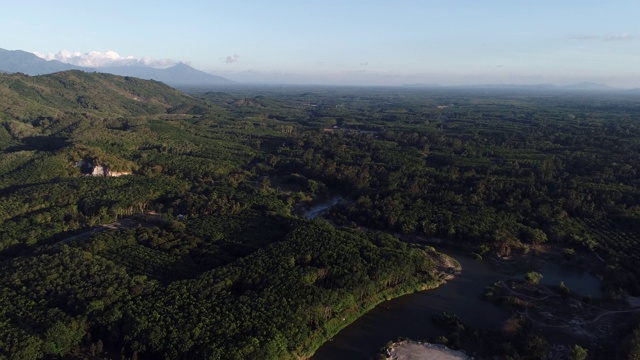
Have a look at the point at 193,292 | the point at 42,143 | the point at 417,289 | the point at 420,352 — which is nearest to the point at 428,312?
the point at 417,289

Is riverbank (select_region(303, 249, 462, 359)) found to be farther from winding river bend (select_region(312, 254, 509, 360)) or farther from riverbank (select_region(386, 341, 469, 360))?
riverbank (select_region(386, 341, 469, 360))

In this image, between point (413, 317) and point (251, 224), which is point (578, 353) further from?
point (251, 224)

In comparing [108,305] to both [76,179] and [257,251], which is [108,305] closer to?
[257,251]

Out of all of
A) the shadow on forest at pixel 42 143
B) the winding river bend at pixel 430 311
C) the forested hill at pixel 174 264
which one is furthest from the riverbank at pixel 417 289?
the shadow on forest at pixel 42 143

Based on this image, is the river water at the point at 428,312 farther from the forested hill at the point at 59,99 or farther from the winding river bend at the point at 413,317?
the forested hill at the point at 59,99

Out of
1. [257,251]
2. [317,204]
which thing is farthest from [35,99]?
[257,251]

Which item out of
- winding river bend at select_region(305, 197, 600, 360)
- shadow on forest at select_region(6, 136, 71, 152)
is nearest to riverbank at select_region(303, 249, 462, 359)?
winding river bend at select_region(305, 197, 600, 360)
